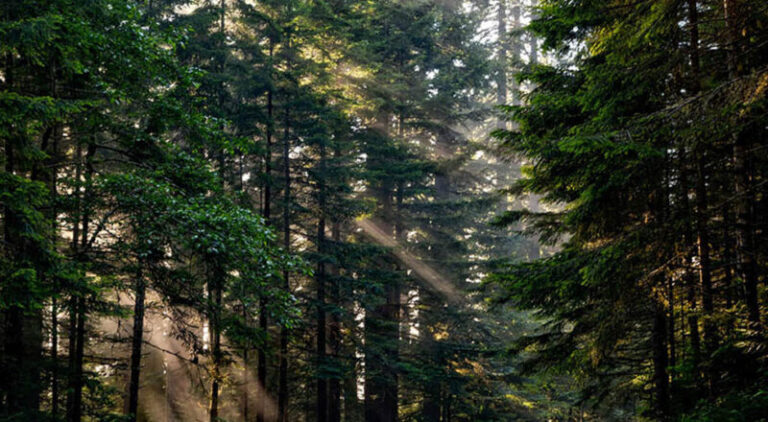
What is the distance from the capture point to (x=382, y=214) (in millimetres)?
19203

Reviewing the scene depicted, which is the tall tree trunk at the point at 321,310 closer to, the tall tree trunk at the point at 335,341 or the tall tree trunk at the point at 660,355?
the tall tree trunk at the point at 335,341

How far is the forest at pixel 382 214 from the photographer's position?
6.05 metres

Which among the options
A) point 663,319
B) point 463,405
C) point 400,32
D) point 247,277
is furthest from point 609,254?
point 400,32

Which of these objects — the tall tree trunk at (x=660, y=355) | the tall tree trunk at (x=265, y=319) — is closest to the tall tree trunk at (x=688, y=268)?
the tall tree trunk at (x=660, y=355)

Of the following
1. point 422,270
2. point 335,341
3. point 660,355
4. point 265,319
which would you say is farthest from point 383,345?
point 660,355

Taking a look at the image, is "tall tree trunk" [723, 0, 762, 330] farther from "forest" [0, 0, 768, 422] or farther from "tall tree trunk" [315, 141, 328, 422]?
"tall tree trunk" [315, 141, 328, 422]

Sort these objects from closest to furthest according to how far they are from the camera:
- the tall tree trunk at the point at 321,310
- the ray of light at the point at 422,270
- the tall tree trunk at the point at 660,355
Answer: the tall tree trunk at the point at 660,355
the tall tree trunk at the point at 321,310
the ray of light at the point at 422,270

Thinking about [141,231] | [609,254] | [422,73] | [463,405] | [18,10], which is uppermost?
[422,73]

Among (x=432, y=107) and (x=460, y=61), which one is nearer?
(x=432, y=107)

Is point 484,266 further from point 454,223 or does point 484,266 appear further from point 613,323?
point 613,323

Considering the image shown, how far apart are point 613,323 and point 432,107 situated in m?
14.5

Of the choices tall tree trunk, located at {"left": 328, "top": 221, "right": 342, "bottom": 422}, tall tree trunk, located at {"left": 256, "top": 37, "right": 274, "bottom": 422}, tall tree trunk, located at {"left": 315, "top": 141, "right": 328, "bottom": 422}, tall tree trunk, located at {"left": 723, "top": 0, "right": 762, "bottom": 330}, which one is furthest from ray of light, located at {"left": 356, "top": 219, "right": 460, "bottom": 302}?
tall tree trunk, located at {"left": 723, "top": 0, "right": 762, "bottom": 330}

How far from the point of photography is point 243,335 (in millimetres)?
10008

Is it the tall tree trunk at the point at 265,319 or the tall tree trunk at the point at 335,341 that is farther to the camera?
the tall tree trunk at the point at 335,341
